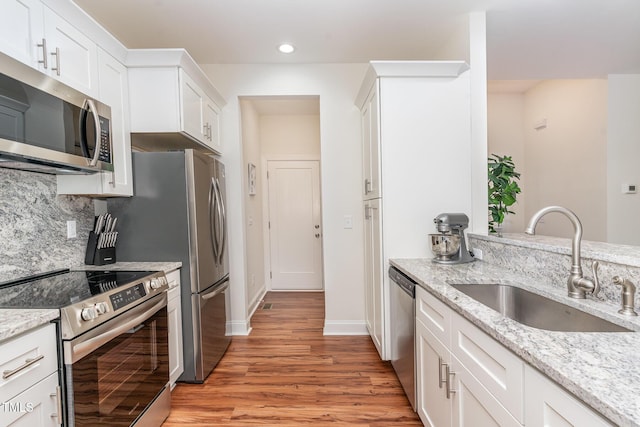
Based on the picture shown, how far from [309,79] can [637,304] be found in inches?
112

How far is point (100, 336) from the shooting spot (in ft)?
4.40

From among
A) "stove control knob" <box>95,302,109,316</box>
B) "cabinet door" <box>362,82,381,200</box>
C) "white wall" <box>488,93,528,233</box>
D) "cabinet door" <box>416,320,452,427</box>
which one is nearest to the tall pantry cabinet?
"cabinet door" <box>362,82,381,200</box>

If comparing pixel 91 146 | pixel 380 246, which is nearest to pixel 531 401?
pixel 380 246

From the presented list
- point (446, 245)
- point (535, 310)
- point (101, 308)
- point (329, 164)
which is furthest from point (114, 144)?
point (535, 310)

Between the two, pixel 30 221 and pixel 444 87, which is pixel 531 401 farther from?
pixel 30 221

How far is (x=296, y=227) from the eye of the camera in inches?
187

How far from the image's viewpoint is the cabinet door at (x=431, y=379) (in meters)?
1.41

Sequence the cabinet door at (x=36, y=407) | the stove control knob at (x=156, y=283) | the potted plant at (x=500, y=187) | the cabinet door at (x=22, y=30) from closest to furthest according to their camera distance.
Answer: the cabinet door at (x=36, y=407)
the cabinet door at (x=22, y=30)
the stove control knob at (x=156, y=283)
the potted plant at (x=500, y=187)

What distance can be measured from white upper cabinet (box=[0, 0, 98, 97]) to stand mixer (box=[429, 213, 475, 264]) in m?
2.33

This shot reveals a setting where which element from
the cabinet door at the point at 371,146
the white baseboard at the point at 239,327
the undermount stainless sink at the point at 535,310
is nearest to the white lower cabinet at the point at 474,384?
the undermount stainless sink at the point at 535,310

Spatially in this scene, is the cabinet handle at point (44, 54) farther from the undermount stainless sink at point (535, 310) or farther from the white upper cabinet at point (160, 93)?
the undermount stainless sink at point (535, 310)

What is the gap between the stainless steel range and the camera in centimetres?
122

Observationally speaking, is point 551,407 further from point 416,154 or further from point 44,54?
point 44,54

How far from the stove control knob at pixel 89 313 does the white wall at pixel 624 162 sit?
15.5ft
